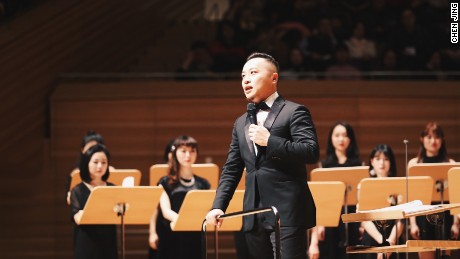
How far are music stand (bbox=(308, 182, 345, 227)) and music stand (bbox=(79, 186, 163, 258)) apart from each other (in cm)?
108

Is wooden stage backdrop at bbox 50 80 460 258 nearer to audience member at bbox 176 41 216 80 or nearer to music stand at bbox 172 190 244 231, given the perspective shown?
audience member at bbox 176 41 216 80

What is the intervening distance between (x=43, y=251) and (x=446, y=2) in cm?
582

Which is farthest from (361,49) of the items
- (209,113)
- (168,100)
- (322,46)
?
(168,100)

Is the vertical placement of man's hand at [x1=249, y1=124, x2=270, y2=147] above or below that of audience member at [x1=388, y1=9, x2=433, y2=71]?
below

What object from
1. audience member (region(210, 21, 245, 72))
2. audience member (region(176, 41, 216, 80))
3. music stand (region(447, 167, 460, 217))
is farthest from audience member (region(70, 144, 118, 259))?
audience member (region(210, 21, 245, 72))

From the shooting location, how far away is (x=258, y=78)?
4.38 meters

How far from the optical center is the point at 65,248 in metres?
8.90

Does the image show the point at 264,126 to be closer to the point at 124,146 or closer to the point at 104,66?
the point at 124,146

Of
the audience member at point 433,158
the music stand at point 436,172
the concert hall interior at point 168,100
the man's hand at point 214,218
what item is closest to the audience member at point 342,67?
the concert hall interior at point 168,100

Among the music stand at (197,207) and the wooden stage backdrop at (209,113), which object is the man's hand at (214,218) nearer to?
the music stand at (197,207)

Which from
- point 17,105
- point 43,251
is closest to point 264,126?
point 43,251

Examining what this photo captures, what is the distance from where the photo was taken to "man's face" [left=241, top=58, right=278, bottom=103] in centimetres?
438

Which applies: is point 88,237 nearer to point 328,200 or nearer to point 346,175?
point 328,200

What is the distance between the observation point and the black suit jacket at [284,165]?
4184mm
